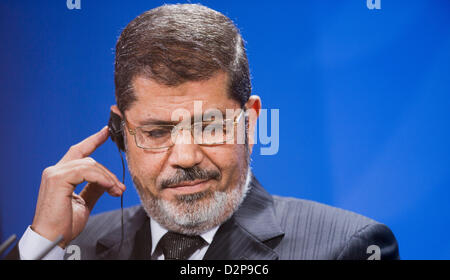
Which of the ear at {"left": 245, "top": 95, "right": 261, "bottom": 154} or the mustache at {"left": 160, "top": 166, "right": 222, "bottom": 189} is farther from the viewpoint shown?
the ear at {"left": 245, "top": 95, "right": 261, "bottom": 154}

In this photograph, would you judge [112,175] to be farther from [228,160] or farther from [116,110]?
[228,160]

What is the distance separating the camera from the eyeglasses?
6.55 feet

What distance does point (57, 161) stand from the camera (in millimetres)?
2238

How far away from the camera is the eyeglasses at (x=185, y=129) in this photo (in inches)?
78.6

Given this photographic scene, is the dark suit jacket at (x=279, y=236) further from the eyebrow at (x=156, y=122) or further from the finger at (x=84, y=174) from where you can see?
the eyebrow at (x=156, y=122)

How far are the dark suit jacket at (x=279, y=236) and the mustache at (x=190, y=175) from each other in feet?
0.73

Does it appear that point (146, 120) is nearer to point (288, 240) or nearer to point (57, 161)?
point (57, 161)

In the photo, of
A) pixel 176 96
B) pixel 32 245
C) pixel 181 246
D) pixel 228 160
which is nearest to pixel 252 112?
pixel 228 160

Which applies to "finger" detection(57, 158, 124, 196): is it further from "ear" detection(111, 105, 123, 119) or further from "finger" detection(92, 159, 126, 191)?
"ear" detection(111, 105, 123, 119)

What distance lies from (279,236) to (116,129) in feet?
2.39

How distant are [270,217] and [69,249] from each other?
31.7 inches

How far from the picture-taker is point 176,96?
1977mm


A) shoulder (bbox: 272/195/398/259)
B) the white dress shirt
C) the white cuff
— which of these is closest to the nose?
the white dress shirt

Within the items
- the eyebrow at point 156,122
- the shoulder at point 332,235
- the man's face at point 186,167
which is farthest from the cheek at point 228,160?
the shoulder at point 332,235
